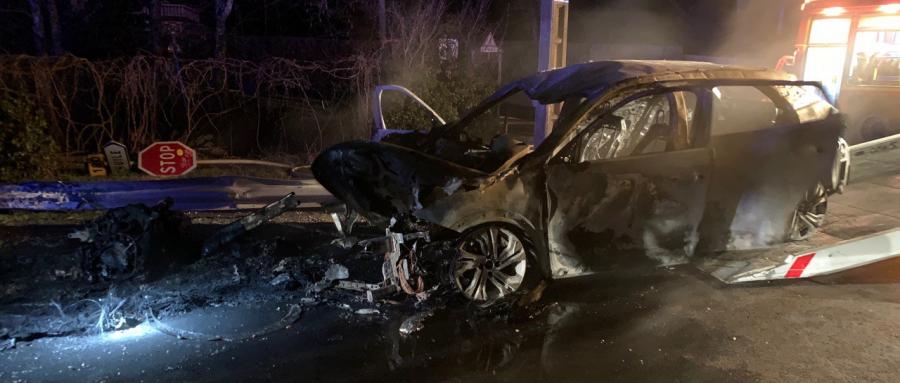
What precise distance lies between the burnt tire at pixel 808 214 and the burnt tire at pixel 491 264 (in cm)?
248

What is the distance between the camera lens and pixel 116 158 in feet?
25.5

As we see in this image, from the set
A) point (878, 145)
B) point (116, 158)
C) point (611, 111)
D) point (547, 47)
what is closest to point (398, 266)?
point (611, 111)

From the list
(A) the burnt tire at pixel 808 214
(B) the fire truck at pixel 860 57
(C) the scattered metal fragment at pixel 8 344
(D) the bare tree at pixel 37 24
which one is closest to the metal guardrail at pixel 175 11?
(D) the bare tree at pixel 37 24

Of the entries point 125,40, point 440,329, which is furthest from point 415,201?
point 125,40

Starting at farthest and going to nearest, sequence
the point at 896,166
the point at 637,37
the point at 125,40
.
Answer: the point at 637,37
the point at 125,40
the point at 896,166

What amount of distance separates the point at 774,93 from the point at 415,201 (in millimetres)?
3295

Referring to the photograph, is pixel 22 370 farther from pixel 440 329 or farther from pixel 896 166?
pixel 896 166

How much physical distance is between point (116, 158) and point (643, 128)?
254 inches

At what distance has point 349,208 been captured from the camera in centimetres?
484

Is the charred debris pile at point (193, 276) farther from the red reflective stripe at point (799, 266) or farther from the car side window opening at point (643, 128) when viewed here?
the red reflective stripe at point (799, 266)

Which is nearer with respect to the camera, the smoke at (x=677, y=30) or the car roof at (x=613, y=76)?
the car roof at (x=613, y=76)

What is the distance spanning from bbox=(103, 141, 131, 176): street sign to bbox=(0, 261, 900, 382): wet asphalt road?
4522 millimetres

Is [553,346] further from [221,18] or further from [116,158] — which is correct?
[221,18]

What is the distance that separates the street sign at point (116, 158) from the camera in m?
7.68
